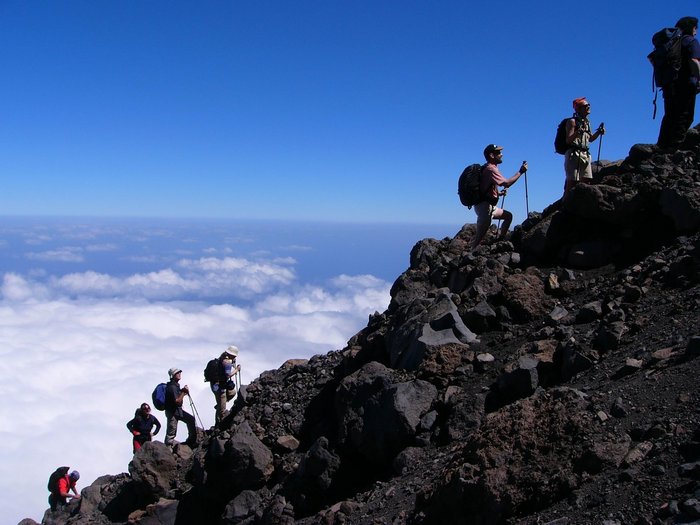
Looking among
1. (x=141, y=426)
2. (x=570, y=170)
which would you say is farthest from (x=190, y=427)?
(x=570, y=170)

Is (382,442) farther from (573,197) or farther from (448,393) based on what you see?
(573,197)

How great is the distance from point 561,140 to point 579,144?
44cm

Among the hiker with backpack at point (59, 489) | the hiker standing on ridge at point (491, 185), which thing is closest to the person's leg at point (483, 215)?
the hiker standing on ridge at point (491, 185)

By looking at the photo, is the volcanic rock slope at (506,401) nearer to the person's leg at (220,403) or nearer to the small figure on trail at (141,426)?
the person's leg at (220,403)

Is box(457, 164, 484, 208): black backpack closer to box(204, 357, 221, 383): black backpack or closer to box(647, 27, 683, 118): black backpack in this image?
box(647, 27, 683, 118): black backpack

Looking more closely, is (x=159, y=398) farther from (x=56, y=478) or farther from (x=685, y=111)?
(x=685, y=111)

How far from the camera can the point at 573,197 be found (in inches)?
483

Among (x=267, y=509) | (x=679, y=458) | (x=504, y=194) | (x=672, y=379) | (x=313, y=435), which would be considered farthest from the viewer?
(x=504, y=194)

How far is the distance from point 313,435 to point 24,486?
152700mm

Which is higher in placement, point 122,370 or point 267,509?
point 267,509

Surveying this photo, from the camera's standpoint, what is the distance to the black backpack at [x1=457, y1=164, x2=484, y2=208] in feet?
44.2

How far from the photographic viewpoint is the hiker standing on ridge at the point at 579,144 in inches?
519

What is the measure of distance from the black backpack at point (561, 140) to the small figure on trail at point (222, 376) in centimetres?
1052

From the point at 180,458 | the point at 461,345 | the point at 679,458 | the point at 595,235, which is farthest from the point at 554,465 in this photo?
the point at 180,458
